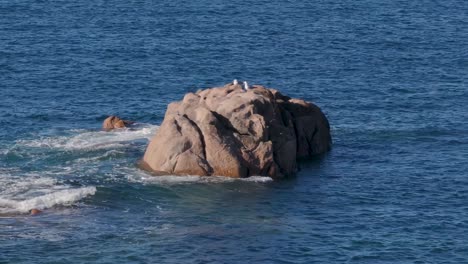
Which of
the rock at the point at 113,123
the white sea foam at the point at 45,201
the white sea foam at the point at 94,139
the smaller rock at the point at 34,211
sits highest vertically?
the rock at the point at 113,123

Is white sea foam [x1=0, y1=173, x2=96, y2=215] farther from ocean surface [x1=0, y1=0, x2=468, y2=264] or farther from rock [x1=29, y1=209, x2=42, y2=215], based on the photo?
rock [x1=29, y1=209, x2=42, y2=215]

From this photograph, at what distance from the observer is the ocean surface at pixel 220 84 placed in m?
97.4

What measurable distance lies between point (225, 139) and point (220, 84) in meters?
36.9

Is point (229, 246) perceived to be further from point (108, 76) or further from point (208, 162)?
point (108, 76)

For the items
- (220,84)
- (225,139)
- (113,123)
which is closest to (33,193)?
(225,139)

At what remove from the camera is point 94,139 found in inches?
4847

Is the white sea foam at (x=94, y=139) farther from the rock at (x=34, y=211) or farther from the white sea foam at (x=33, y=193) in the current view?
the rock at (x=34, y=211)

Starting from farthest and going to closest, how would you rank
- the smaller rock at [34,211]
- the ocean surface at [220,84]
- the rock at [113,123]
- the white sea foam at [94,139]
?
the rock at [113,123] < the white sea foam at [94,139] < the smaller rock at [34,211] < the ocean surface at [220,84]

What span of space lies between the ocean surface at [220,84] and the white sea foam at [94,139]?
1.03 ft

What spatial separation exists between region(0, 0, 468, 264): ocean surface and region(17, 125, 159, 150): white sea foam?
0.31 meters

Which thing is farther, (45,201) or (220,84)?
(220,84)

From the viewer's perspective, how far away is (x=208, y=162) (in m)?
111

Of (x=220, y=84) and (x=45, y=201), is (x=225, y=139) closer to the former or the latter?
(x=45, y=201)

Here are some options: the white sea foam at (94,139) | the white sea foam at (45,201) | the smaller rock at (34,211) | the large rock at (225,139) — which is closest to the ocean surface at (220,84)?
the white sea foam at (45,201)
